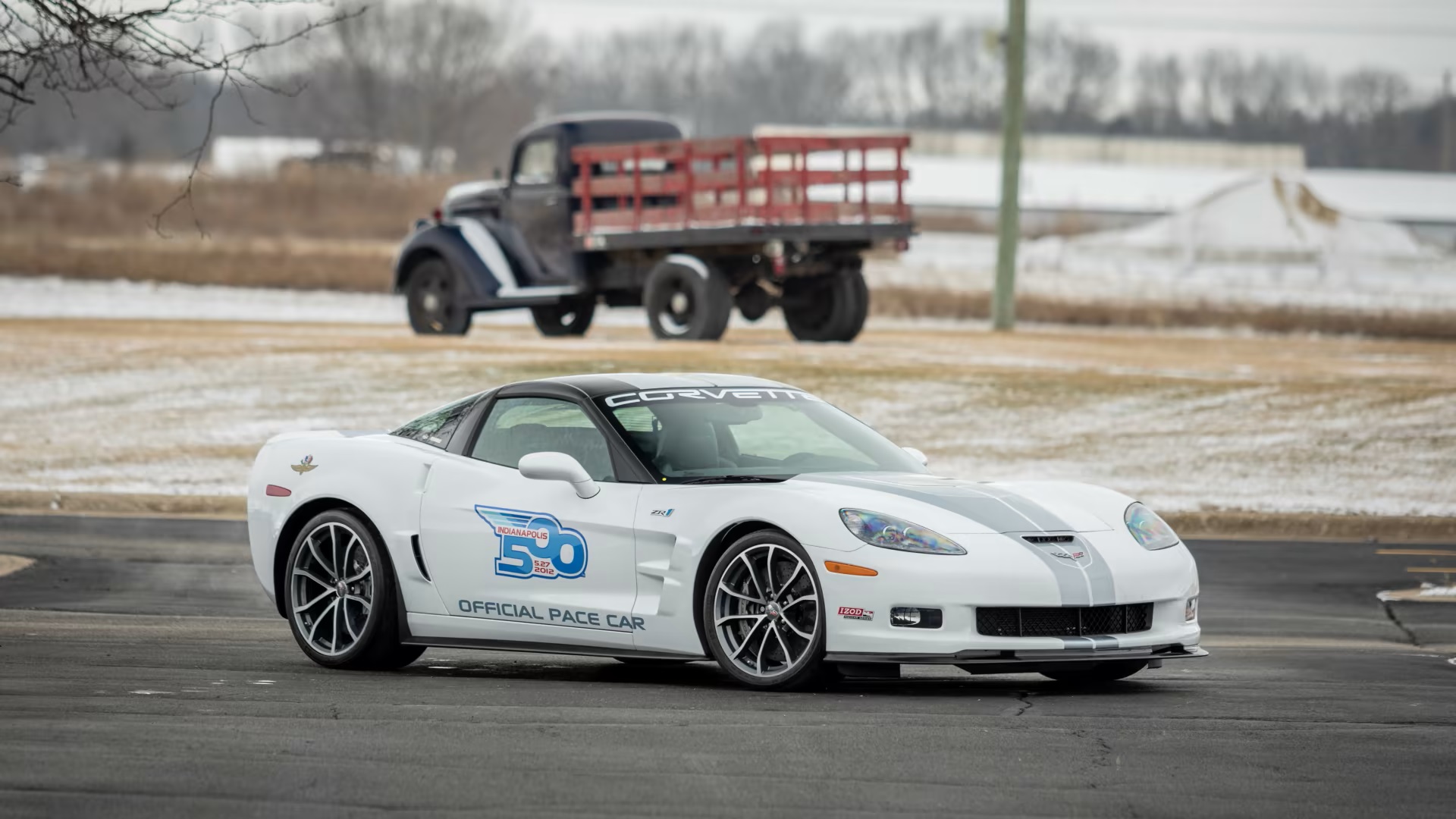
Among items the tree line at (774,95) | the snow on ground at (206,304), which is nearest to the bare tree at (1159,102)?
the tree line at (774,95)

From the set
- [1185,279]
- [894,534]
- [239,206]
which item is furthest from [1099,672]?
[239,206]

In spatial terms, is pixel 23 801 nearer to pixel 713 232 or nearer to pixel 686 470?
pixel 686 470

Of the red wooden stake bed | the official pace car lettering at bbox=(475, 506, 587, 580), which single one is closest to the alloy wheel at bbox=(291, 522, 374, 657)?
the official pace car lettering at bbox=(475, 506, 587, 580)

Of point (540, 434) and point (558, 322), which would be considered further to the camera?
point (558, 322)

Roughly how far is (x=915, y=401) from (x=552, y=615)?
12.5 m

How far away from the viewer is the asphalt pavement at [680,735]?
5898 millimetres

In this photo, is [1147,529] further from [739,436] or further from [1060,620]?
[739,436]

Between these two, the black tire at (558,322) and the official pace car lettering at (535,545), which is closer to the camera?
the official pace car lettering at (535,545)

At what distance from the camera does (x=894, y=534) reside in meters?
7.87

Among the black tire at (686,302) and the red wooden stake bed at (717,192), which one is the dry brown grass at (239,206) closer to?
the red wooden stake bed at (717,192)

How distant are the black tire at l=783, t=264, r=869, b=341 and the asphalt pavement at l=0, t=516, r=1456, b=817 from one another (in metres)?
15.9

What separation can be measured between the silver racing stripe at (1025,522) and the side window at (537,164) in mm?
18490

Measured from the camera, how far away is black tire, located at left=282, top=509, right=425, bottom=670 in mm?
9047

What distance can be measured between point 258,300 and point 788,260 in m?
18.7
